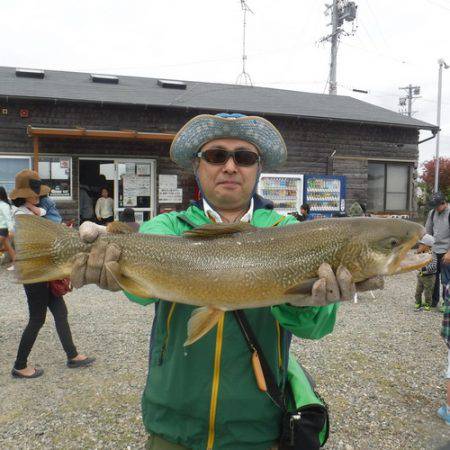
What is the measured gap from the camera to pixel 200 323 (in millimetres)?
1982

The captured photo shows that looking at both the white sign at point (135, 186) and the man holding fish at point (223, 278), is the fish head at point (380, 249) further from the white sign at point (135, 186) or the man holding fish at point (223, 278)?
the white sign at point (135, 186)

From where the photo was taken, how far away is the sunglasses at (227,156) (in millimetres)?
2416

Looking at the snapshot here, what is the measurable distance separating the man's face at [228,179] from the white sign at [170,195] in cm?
1102

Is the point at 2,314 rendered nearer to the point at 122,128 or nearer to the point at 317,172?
the point at 122,128

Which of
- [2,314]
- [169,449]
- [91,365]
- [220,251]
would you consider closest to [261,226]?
[220,251]

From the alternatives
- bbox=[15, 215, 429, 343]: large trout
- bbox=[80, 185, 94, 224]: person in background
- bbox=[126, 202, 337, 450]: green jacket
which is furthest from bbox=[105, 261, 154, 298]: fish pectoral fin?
bbox=[80, 185, 94, 224]: person in background

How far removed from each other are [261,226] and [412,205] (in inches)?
654

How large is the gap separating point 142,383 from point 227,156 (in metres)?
3.48

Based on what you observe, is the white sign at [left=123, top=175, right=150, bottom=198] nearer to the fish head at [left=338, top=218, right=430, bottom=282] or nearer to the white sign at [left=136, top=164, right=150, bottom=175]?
the white sign at [left=136, top=164, right=150, bottom=175]

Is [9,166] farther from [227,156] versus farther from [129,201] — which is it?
[227,156]

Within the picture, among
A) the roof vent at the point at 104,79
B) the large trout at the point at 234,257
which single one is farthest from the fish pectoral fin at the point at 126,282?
the roof vent at the point at 104,79

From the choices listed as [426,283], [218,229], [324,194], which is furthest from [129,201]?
[218,229]

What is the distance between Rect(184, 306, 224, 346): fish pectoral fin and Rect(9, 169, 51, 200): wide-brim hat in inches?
146

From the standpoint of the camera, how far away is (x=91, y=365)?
5.32 meters
